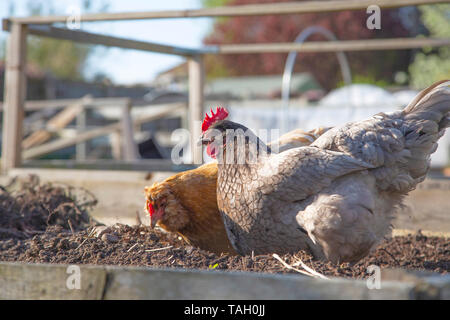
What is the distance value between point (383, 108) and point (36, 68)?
21.5m

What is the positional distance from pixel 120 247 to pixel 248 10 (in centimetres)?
237

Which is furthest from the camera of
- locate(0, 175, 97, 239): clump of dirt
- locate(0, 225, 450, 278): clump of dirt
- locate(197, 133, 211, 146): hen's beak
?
locate(0, 175, 97, 239): clump of dirt

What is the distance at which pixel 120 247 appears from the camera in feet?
7.91

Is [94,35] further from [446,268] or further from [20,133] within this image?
[446,268]

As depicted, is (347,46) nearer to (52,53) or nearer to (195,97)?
(195,97)

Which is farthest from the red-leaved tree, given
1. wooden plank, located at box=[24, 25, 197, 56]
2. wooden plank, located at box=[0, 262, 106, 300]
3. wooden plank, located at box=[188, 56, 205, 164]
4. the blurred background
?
wooden plank, located at box=[0, 262, 106, 300]

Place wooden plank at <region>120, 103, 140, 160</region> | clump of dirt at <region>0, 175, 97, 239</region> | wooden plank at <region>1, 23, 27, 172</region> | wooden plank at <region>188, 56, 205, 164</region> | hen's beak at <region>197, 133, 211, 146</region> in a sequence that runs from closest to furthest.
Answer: hen's beak at <region>197, 133, 211, 146</region>, clump of dirt at <region>0, 175, 97, 239</region>, wooden plank at <region>1, 23, 27, 172</region>, wooden plank at <region>188, 56, 205, 164</region>, wooden plank at <region>120, 103, 140, 160</region>

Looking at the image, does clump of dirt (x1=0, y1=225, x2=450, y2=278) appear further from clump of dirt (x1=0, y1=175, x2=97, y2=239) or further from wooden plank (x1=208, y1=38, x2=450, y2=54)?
wooden plank (x1=208, y1=38, x2=450, y2=54)

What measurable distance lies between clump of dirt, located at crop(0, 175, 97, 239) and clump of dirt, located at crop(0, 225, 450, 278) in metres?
0.25

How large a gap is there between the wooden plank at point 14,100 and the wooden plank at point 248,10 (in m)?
0.17

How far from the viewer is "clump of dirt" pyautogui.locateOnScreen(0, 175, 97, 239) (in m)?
3.00

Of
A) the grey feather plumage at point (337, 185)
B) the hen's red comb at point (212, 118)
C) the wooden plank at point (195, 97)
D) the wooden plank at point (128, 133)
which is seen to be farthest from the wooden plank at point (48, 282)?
the wooden plank at point (128, 133)

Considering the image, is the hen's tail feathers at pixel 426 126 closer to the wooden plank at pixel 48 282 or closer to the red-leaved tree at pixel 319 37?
the wooden plank at pixel 48 282

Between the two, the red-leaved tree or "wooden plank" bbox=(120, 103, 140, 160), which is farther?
the red-leaved tree
